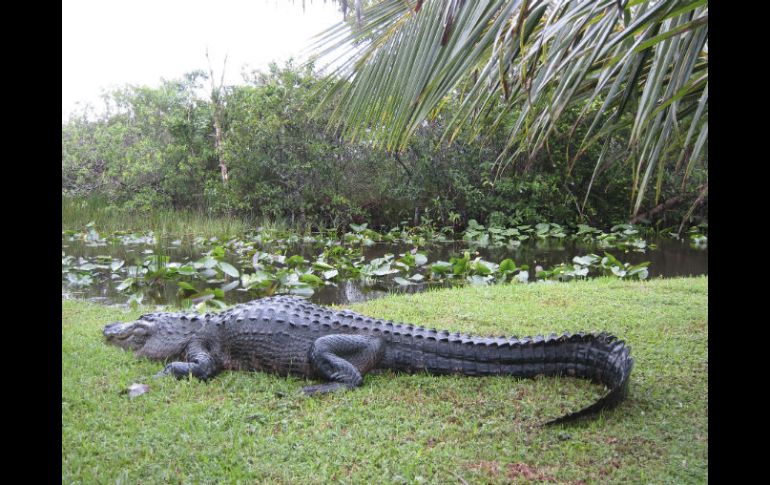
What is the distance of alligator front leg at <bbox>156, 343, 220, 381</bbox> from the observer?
101 inches

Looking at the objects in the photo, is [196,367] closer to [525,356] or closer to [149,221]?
[525,356]

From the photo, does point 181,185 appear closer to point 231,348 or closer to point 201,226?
point 201,226

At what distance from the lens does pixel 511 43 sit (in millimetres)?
1331

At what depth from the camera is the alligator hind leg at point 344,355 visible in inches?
100

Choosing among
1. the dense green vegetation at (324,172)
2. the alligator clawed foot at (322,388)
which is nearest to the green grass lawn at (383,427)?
the alligator clawed foot at (322,388)

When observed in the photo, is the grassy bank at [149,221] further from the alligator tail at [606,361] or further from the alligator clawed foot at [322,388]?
the alligator tail at [606,361]

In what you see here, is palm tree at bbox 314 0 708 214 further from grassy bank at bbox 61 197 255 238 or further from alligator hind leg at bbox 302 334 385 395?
grassy bank at bbox 61 197 255 238

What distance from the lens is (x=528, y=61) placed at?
150 cm

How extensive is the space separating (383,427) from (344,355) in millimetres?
749

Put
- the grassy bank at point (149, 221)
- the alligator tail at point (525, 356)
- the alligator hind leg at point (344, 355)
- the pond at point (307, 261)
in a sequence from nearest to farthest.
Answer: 1. the alligator tail at point (525, 356)
2. the alligator hind leg at point (344, 355)
3. the pond at point (307, 261)
4. the grassy bank at point (149, 221)

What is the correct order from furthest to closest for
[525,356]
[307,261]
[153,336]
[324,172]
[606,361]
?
[324,172]
[307,261]
[153,336]
[525,356]
[606,361]

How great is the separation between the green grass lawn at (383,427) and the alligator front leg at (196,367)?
0.24 ft

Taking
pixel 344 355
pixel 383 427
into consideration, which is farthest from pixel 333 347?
pixel 383 427
